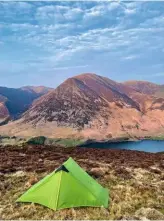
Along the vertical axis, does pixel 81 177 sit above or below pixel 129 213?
above

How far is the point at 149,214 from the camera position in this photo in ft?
58.5

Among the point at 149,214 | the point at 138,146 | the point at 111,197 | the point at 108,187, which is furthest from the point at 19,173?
the point at 138,146

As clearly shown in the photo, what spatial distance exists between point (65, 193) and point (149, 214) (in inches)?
206

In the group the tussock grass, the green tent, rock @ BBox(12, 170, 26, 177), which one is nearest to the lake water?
the tussock grass

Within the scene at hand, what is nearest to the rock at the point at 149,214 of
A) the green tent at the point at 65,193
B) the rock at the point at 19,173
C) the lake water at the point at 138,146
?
the green tent at the point at 65,193

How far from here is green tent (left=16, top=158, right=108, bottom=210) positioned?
18.3m

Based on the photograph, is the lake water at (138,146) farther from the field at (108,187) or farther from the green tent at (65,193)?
the green tent at (65,193)

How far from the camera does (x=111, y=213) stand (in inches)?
698

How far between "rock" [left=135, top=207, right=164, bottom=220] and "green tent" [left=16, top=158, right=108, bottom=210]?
2046 mm

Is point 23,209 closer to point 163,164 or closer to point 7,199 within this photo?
point 7,199

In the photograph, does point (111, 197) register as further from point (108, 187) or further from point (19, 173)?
point (19, 173)

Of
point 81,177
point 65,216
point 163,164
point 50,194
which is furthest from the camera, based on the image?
point 163,164

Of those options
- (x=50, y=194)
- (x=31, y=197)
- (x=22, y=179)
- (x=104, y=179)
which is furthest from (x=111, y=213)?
(x=22, y=179)

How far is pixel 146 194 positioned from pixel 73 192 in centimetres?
562
